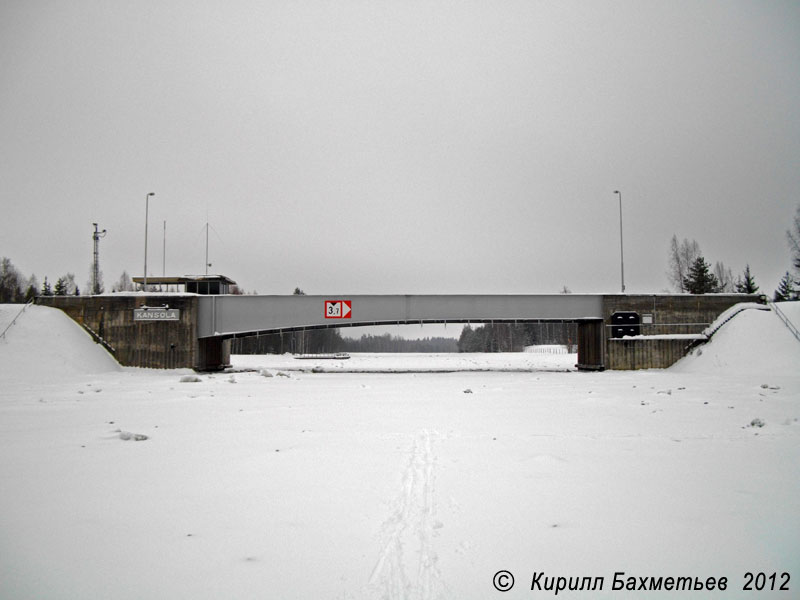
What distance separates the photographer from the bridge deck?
3541 cm

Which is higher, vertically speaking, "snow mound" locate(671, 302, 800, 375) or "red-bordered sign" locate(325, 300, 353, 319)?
"red-bordered sign" locate(325, 300, 353, 319)

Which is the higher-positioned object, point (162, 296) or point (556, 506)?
point (162, 296)

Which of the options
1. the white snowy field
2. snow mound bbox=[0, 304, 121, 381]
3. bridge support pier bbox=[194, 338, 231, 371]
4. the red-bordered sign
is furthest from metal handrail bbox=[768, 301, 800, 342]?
snow mound bbox=[0, 304, 121, 381]

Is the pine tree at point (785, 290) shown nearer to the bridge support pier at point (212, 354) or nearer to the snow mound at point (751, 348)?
the snow mound at point (751, 348)

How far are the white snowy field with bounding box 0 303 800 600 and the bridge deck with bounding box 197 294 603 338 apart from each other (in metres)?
20.8

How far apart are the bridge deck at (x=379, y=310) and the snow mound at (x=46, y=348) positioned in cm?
670

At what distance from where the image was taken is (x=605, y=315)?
35812 mm

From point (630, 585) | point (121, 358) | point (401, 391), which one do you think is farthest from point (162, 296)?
point (630, 585)

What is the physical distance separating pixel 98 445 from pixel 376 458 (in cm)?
547

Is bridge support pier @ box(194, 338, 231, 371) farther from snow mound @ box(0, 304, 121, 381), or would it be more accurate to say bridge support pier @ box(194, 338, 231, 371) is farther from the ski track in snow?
the ski track in snow

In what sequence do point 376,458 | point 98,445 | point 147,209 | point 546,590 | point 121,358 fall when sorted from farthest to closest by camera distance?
point 147,209 → point 121,358 → point 98,445 → point 376,458 → point 546,590

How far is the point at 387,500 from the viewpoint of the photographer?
256 inches

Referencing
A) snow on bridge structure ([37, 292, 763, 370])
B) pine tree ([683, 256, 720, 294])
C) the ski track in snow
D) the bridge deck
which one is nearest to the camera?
the ski track in snow

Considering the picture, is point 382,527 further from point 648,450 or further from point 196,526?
point 648,450
